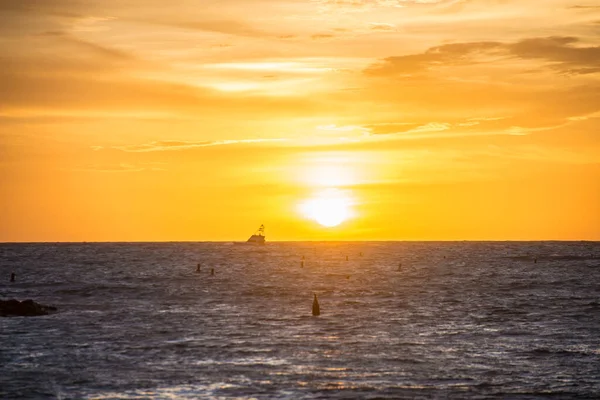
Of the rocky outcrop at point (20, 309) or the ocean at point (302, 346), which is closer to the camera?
the ocean at point (302, 346)

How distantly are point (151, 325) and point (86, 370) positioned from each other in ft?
72.5

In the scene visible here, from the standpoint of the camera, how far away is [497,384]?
40.3 metres

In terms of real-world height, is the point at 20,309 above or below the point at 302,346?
above

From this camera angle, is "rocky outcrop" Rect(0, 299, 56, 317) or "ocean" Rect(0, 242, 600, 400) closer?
"ocean" Rect(0, 242, 600, 400)

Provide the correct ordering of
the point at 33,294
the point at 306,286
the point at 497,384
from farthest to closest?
the point at 306,286 < the point at 33,294 < the point at 497,384

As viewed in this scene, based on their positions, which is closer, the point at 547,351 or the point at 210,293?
the point at 547,351

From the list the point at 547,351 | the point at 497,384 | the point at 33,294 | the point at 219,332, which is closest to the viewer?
the point at 497,384

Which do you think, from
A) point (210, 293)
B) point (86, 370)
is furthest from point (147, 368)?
point (210, 293)

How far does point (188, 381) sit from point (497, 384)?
606 inches

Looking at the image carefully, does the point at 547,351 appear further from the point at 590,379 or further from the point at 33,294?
the point at 33,294

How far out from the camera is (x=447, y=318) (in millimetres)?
72438

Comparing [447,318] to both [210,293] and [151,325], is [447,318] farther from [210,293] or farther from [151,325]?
[210,293]


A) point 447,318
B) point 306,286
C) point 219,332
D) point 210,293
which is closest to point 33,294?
point 210,293

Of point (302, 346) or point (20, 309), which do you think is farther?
point (20, 309)
